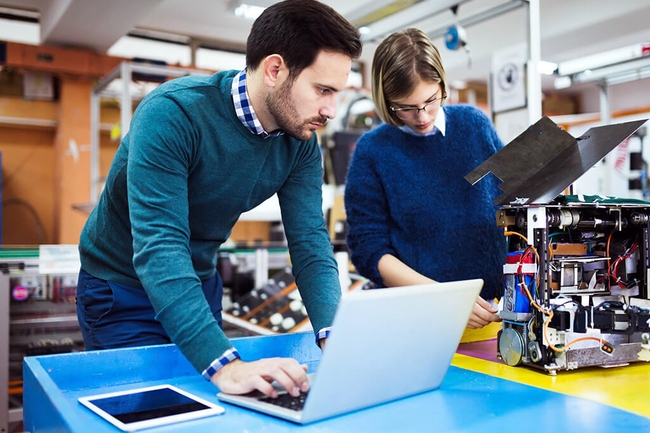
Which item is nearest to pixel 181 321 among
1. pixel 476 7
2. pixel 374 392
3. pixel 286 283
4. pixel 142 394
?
pixel 142 394

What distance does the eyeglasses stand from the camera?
1.45 metres

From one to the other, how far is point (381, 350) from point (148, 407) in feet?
1.10

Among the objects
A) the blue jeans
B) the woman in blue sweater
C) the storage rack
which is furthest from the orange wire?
the storage rack

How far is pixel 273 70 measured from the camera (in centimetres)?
111

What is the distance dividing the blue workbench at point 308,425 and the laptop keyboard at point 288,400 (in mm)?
28

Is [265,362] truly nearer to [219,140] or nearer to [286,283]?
[219,140]

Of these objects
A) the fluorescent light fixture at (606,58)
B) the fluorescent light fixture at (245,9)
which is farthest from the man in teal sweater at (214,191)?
the fluorescent light fixture at (606,58)

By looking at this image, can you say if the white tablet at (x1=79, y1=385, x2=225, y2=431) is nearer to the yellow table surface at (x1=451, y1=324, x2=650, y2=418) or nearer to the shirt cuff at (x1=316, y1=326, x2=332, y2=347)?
the shirt cuff at (x1=316, y1=326, x2=332, y2=347)

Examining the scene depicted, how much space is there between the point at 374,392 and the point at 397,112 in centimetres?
82

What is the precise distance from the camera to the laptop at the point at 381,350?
734 millimetres

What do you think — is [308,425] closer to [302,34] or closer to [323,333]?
[323,333]

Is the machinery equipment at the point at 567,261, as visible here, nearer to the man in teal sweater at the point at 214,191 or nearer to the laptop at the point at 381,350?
the laptop at the point at 381,350

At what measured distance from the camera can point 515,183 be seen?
1235 millimetres

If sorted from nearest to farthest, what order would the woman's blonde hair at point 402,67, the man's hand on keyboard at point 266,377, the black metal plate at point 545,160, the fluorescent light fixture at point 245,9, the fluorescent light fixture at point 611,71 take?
the man's hand on keyboard at point 266,377
the black metal plate at point 545,160
the woman's blonde hair at point 402,67
the fluorescent light fixture at point 245,9
the fluorescent light fixture at point 611,71
